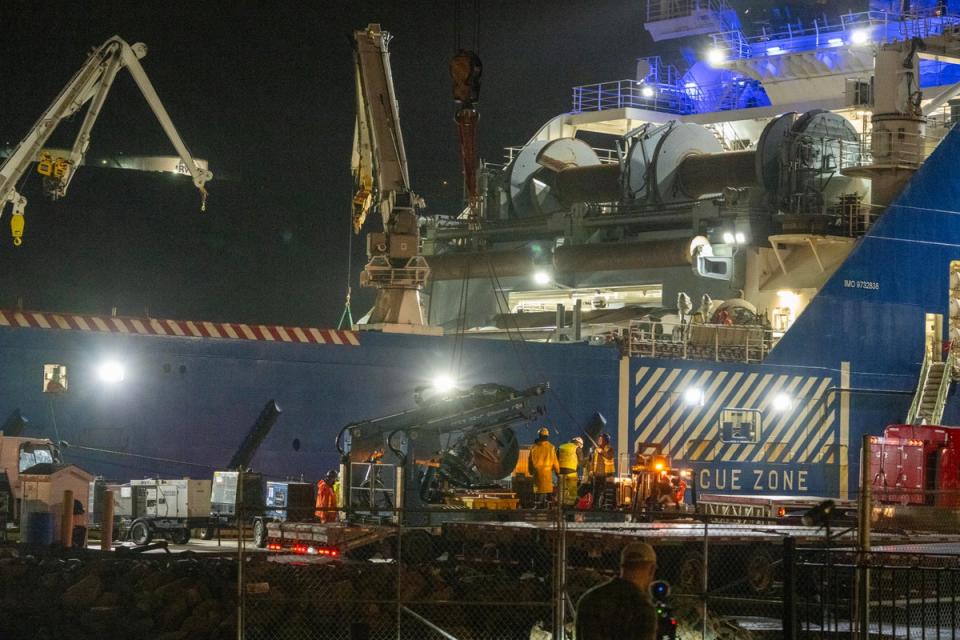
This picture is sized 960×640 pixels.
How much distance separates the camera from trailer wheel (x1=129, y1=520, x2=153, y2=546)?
67.1 ft

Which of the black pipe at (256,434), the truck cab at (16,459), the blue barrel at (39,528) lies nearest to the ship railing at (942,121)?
the black pipe at (256,434)

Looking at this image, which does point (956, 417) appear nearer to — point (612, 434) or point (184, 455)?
point (612, 434)

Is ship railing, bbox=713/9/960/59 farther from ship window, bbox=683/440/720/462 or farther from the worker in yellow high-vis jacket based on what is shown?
the worker in yellow high-vis jacket

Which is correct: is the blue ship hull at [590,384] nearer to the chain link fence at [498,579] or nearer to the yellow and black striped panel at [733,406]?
the yellow and black striped panel at [733,406]

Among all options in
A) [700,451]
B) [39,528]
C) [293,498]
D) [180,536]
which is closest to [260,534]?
[293,498]

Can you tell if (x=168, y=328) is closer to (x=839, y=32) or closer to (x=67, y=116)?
(x=67, y=116)

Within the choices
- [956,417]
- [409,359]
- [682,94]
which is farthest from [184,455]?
[682,94]

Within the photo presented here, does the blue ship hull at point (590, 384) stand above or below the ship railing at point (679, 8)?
below

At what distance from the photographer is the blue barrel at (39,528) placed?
18.1 metres

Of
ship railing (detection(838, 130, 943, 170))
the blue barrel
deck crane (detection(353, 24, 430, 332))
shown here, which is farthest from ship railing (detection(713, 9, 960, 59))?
the blue barrel

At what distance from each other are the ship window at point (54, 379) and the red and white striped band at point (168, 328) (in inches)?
25.2

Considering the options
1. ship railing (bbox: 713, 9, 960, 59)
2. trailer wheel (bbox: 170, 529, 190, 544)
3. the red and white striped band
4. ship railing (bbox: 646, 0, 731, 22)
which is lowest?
trailer wheel (bbox: 170, 529, 190, 544)

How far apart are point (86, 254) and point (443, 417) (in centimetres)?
1868

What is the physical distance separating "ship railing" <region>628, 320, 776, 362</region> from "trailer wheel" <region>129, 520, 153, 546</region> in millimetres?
11363
